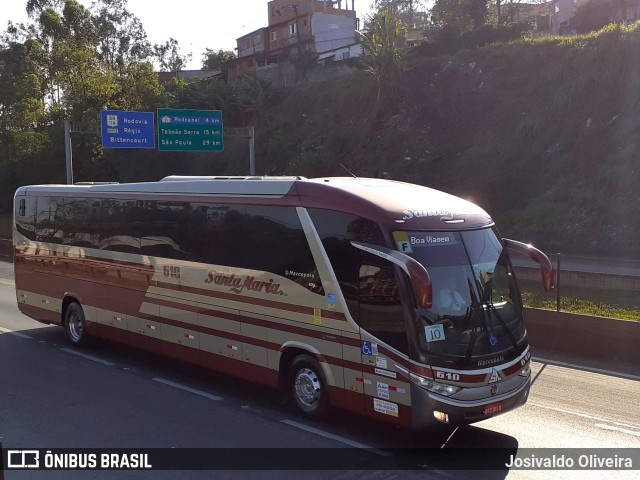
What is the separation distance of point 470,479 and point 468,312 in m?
1.66

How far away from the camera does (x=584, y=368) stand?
11.1 metres

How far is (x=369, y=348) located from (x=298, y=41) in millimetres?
55727

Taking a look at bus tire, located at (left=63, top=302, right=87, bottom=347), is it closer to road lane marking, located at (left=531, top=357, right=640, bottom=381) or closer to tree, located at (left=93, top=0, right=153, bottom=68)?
road lane marking, located at (left=531, top=357, right=640, bottom=381)

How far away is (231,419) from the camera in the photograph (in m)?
8.36

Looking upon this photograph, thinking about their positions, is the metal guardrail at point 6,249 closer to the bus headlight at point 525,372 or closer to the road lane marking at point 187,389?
the road lane marking at point 187,389

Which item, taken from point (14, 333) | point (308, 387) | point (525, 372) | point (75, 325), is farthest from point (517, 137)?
point (308, 387)

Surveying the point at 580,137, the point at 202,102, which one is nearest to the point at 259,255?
the point at 580,137

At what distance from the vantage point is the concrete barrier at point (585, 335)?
1142 cm

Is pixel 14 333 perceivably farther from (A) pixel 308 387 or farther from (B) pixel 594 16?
(B) pixel 594 16

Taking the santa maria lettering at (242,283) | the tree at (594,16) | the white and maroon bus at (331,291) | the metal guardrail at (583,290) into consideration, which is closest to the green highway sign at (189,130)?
the metal guardrail at (583,290)

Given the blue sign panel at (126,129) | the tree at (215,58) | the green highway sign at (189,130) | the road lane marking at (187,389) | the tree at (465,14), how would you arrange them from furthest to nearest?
the tree at (215,58) < the tree at (465,14) < the blue sign panel at (126,129) < the green highway sign at (189,130) < the road lane marking at (187,389)

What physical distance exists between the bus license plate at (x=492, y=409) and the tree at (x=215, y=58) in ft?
261

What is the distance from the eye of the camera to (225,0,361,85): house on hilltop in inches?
2296

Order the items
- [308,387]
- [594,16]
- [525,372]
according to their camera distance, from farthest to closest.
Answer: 1. [594,16]
2. [308,387]
3. [525,372]
